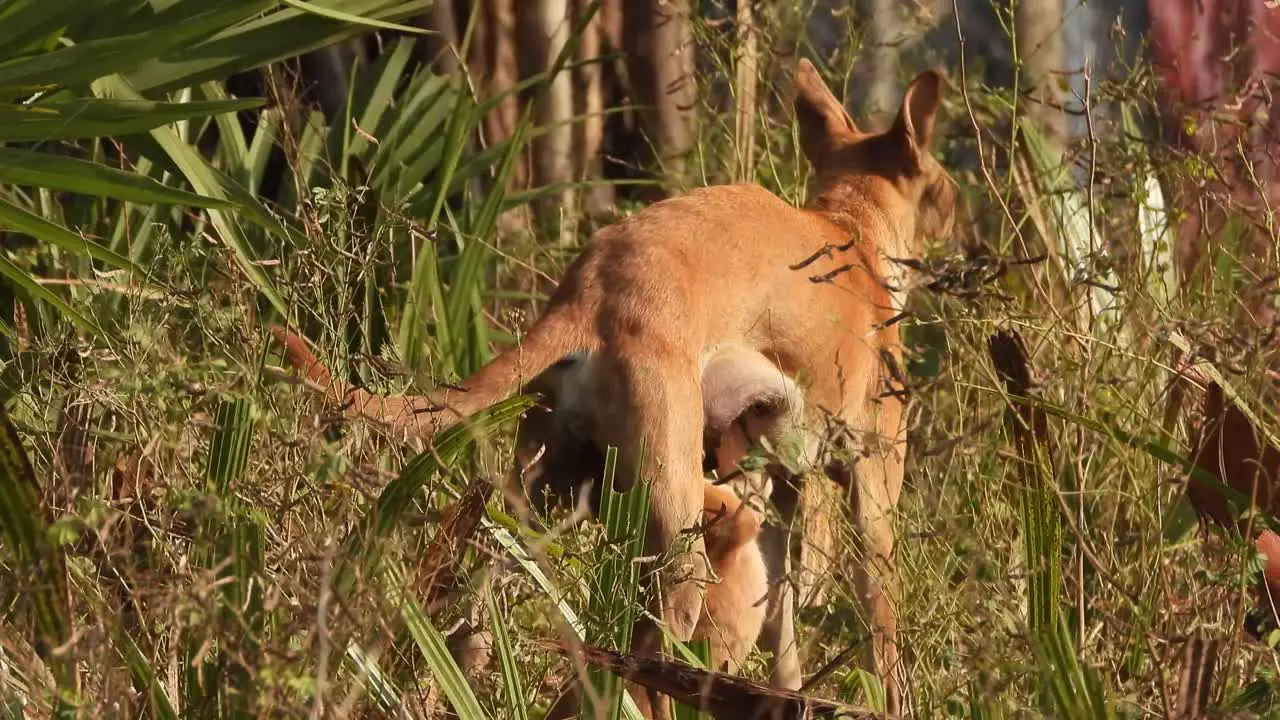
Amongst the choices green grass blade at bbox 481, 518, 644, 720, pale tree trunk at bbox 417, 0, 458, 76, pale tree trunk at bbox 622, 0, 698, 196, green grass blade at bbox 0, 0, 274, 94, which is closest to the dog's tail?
green grass blade at bbox 481, 518, 644, 720

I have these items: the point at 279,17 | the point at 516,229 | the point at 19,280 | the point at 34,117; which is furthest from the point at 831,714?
the point at 516,229

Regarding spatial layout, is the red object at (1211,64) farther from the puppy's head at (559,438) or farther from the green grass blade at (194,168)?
the green grass blade at (194,168)

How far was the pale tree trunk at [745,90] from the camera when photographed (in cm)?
491

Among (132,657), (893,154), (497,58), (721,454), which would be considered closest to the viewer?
(132,657)

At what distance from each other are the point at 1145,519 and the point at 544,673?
1.09m

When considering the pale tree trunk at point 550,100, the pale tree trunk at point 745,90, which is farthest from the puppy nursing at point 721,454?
the pale tree trunk at point 550,100

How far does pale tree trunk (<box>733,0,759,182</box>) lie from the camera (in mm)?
4914

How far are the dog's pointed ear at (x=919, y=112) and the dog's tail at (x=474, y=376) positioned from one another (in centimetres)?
142

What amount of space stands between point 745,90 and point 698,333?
2.08m

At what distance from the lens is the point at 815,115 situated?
17.2 ft

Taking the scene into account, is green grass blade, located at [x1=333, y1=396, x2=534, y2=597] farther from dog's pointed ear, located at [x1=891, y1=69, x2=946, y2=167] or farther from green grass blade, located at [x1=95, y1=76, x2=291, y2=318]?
dog's pointed ear, located at [x1=891, y1=69, x2=946, y2=167]

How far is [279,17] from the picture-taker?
4.78 meters

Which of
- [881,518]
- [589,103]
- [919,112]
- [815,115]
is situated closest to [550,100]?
[589,103]

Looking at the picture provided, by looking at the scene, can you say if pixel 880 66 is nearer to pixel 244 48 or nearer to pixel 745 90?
pixel 745 90
